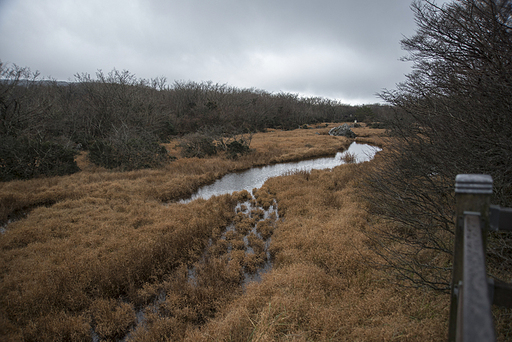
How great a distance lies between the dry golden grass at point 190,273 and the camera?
4.09 meters

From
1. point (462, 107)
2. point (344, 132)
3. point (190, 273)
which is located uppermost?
point (344, 132)

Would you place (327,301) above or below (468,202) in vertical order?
below

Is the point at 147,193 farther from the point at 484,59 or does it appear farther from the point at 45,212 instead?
the point at 484,59

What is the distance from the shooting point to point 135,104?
22.9m

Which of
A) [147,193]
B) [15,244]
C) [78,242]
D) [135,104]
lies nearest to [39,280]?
[78,242]

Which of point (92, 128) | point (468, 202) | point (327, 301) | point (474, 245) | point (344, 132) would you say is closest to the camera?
point (474, 245)

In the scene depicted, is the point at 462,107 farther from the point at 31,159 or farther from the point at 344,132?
the point at 344,132

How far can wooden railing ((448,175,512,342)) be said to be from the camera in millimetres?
1083

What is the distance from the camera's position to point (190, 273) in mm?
6812

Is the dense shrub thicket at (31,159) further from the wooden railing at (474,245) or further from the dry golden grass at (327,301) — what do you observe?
the wooden railing at (474,245)

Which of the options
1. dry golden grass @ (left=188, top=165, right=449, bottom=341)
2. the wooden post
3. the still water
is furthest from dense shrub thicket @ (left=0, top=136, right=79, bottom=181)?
the wooden post

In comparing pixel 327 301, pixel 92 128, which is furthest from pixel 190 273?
pixel 92 128

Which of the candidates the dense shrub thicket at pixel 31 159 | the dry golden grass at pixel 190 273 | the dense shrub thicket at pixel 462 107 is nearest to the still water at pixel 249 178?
the dry golden grass at pixel 190 273

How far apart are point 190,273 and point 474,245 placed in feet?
22.1
